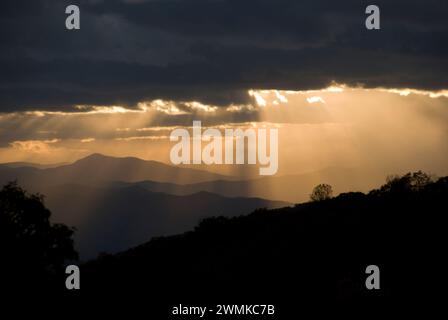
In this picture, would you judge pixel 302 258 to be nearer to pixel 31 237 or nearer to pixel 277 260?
pixel 277 260

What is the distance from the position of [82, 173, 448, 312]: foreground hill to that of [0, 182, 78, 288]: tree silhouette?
3601mm

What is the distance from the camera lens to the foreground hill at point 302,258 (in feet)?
160

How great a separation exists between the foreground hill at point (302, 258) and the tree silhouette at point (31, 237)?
142 inches

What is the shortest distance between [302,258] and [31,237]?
23.0 metres

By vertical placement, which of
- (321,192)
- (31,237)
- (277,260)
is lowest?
(277,260)

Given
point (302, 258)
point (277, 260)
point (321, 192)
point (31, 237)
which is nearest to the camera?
point (302, 258)

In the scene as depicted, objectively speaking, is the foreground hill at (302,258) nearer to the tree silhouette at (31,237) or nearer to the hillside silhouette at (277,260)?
the hillside silhouette at (277,260)

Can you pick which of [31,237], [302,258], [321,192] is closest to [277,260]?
[302,258]

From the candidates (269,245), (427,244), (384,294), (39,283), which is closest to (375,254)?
(427,244)

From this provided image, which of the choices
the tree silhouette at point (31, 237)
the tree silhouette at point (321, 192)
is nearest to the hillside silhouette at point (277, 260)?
the tree silhouette at point (31, 237)

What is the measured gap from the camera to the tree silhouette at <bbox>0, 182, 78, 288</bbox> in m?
58.0

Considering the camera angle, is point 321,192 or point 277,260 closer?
point 277,260

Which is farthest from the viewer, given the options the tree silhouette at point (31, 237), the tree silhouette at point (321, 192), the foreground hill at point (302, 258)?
the tree silhouette at point (321, 192)

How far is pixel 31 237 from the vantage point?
60.7 metres
